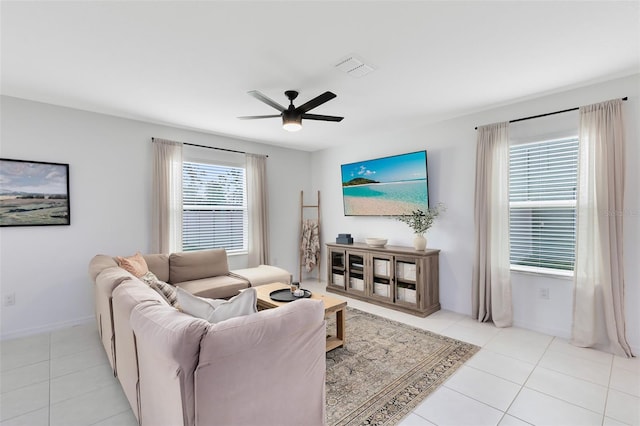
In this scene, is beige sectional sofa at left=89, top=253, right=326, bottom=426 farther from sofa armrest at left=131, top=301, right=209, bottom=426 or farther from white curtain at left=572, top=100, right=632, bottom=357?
white curtain at left=572, top=100, right=632, bottom=357

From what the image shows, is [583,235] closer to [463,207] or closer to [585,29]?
[463,207]

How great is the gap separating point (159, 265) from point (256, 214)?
171 centimetres

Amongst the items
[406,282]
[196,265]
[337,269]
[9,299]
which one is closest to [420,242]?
[406,282]

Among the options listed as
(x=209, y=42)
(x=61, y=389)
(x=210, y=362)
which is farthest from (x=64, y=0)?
(x=61, y=389)

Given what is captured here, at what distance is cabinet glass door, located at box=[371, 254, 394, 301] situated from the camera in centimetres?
421

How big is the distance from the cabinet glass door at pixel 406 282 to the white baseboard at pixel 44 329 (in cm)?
390

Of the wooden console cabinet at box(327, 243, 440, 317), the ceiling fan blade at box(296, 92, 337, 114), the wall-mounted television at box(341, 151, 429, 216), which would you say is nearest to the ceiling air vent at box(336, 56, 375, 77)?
the ceiling fan blade at box(296, 92, 337, 114)

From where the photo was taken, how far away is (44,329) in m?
3.38

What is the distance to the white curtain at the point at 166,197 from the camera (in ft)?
13.4

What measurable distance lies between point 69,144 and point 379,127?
397 centimetres

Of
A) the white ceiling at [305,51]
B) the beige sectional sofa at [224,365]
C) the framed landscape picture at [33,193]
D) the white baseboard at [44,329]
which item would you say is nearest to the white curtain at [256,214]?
the white ceiling at [305,51]

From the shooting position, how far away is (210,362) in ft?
4.20

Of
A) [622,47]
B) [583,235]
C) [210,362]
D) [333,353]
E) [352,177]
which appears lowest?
[333,353]

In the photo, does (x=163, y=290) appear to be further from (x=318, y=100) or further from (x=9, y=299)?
(x=318, y=100)
